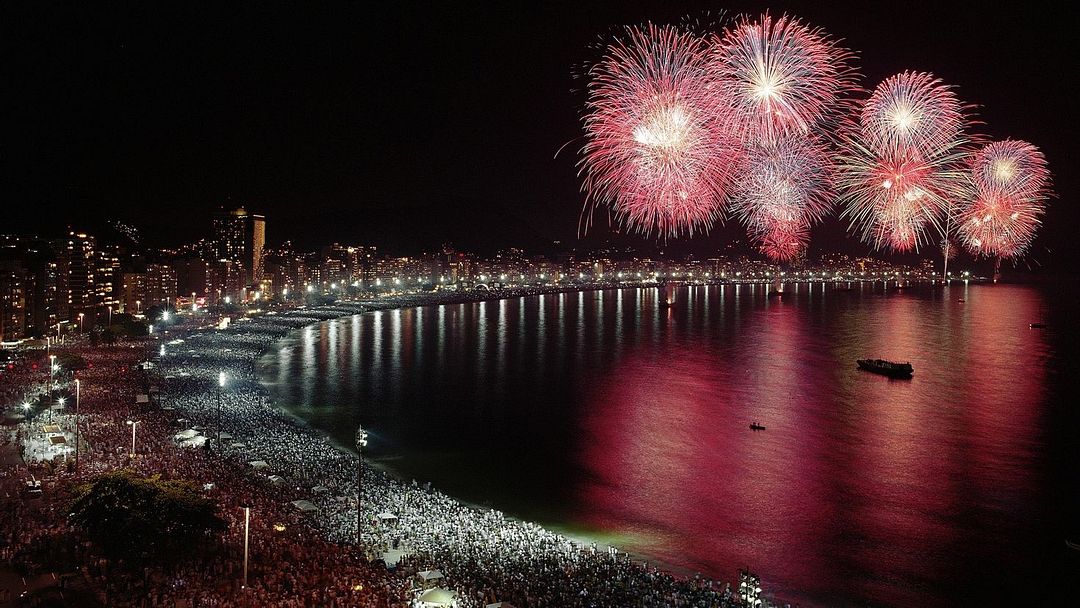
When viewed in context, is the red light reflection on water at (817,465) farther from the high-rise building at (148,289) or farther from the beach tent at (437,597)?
the high-rise building at (148,289)

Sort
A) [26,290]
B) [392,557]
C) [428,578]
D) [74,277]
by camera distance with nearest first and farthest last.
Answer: [428,578] → [392,557] → [26,290] → [74,277]

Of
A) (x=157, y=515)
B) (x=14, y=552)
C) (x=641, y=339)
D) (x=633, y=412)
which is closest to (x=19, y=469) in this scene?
(x=14, y=552)

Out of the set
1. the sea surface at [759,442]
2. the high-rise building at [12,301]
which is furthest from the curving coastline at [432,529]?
the high-rise building at [12,301]

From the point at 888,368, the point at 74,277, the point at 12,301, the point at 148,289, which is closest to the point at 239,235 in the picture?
the point at 148,289

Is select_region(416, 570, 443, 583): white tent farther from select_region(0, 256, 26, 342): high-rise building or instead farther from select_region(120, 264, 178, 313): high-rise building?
select_region(120, 264, 178, 313): high-rise building

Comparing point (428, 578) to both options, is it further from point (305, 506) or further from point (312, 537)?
point (305, 506)

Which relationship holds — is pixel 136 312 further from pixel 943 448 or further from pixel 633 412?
pixel 943 448
